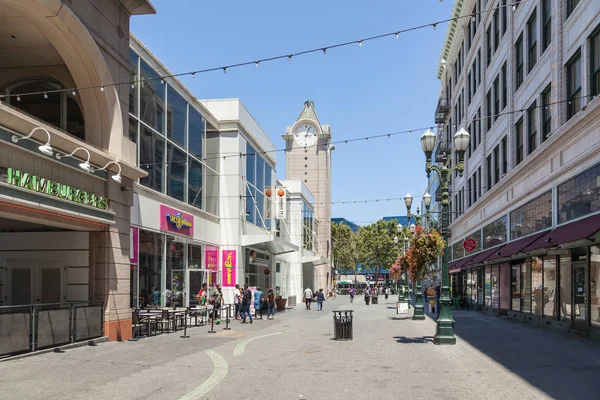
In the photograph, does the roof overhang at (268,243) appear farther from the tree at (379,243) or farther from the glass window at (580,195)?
the tree at (379,243)

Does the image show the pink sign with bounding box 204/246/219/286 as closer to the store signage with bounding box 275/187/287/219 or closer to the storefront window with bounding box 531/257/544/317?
the store signage with bounding box 275/187/287/219

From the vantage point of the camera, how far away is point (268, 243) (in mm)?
36594

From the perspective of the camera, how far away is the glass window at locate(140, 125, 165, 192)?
23472 millimetres

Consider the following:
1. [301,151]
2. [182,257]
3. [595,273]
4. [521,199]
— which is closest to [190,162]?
[182,257]

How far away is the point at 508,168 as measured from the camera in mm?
29297

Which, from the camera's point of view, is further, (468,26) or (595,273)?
(468,26)

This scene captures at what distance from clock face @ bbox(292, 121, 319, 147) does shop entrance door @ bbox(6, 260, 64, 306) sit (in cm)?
6098

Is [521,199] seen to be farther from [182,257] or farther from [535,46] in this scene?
[182,257]

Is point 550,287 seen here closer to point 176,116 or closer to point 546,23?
point 546,23

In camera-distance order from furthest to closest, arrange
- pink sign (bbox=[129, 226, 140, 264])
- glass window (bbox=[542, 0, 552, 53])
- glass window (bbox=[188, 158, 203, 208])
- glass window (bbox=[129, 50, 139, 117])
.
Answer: glass window (bbox=[188, 158, 203, 208]) < glass window (bbox=[542, 0, 552, 53]) < glass window (bbox=[129, 50, 139, 117]) < pink sign (bbox=[129, 226, 140, 264])

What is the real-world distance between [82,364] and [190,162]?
16.8 meters

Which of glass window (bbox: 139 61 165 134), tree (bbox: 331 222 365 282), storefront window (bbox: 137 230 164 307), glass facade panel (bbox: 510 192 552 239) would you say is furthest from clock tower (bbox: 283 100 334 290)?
storefront window (bbox: 137 230 164 307)

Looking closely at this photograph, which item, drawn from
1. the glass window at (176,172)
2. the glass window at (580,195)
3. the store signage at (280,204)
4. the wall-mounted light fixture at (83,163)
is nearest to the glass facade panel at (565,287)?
the glass window at (580,195)

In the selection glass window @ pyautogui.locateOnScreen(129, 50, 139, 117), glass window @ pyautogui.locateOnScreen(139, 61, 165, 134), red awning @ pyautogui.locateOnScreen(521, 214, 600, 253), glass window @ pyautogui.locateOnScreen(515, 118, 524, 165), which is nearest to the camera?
red awning @ pyautogui.locateOnScreen(521, 214, 600, 253)
